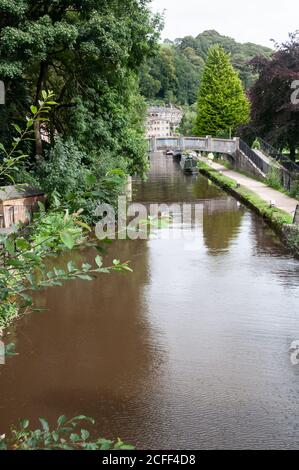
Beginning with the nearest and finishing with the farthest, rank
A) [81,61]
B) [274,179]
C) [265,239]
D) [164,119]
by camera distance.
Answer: [81,61], [265,239], [274,179], [164,119]

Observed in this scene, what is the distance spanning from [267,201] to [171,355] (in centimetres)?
1389

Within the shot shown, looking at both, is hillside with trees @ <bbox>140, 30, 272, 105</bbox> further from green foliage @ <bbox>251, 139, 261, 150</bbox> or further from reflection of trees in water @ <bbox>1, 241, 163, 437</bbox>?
reflection of trees in water @ <bbox>1, 241, 163, 437</bbox>

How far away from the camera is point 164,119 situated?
101m

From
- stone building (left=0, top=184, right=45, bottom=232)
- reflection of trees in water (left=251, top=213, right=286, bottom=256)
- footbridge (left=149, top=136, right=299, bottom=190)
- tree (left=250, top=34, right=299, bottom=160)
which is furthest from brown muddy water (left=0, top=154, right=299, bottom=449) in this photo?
tree (left=250, top=34, right=299, bottom=160)

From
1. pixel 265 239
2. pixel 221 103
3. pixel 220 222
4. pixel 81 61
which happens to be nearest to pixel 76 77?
pixel 81 61

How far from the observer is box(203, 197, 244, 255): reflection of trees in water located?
16.5m

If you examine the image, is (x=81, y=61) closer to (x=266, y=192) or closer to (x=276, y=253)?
(x=276, y=253)

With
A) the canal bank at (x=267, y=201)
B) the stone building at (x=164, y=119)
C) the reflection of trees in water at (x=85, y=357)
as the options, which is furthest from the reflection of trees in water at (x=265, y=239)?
the stone building at (x=164, y=119)

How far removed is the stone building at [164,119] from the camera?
98744mm

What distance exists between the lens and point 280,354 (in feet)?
27.6

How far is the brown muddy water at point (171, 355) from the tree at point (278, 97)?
1286 cm

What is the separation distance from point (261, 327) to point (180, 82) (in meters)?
101

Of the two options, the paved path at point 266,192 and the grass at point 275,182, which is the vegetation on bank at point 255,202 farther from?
the grass at point 275,182
